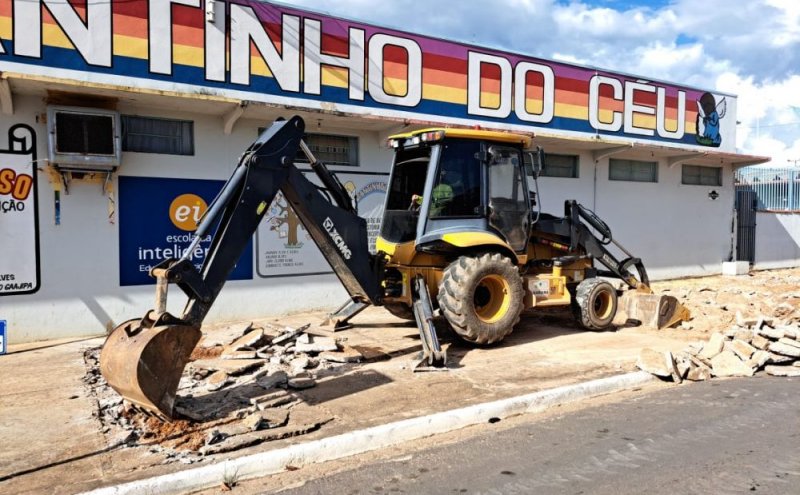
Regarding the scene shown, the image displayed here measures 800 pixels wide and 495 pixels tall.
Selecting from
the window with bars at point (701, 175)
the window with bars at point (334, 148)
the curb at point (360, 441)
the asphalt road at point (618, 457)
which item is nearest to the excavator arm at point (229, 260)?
the curb at point (360, 441)

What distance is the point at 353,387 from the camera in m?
6.57

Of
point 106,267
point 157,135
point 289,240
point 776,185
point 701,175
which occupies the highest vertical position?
point 776,185

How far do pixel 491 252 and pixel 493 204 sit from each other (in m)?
0.68

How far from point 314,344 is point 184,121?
194 inches

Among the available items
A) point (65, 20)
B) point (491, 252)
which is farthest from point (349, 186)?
point (65, 20)

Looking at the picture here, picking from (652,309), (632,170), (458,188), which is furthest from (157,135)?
(632,170)

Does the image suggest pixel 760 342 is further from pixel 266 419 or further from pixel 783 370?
pixel 266 419

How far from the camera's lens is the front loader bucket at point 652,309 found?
9.87m

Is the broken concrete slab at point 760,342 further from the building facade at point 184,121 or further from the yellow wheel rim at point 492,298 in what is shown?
the building facade at point 184,121

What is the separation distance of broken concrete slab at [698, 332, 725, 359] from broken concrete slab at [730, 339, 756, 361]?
139 millimetres

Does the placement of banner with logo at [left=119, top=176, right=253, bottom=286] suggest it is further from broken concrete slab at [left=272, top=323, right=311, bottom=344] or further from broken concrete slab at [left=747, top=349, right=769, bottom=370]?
broken concrete slab at [left=747, top=349, right=769, bottom=370]

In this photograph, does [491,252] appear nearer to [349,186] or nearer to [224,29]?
[349,186]

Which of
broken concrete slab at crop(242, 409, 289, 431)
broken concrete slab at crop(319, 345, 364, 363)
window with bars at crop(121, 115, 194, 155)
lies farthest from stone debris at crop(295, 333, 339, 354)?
window with bars at crop(121, 115, 194, 155)

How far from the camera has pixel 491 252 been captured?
8.36 metres
